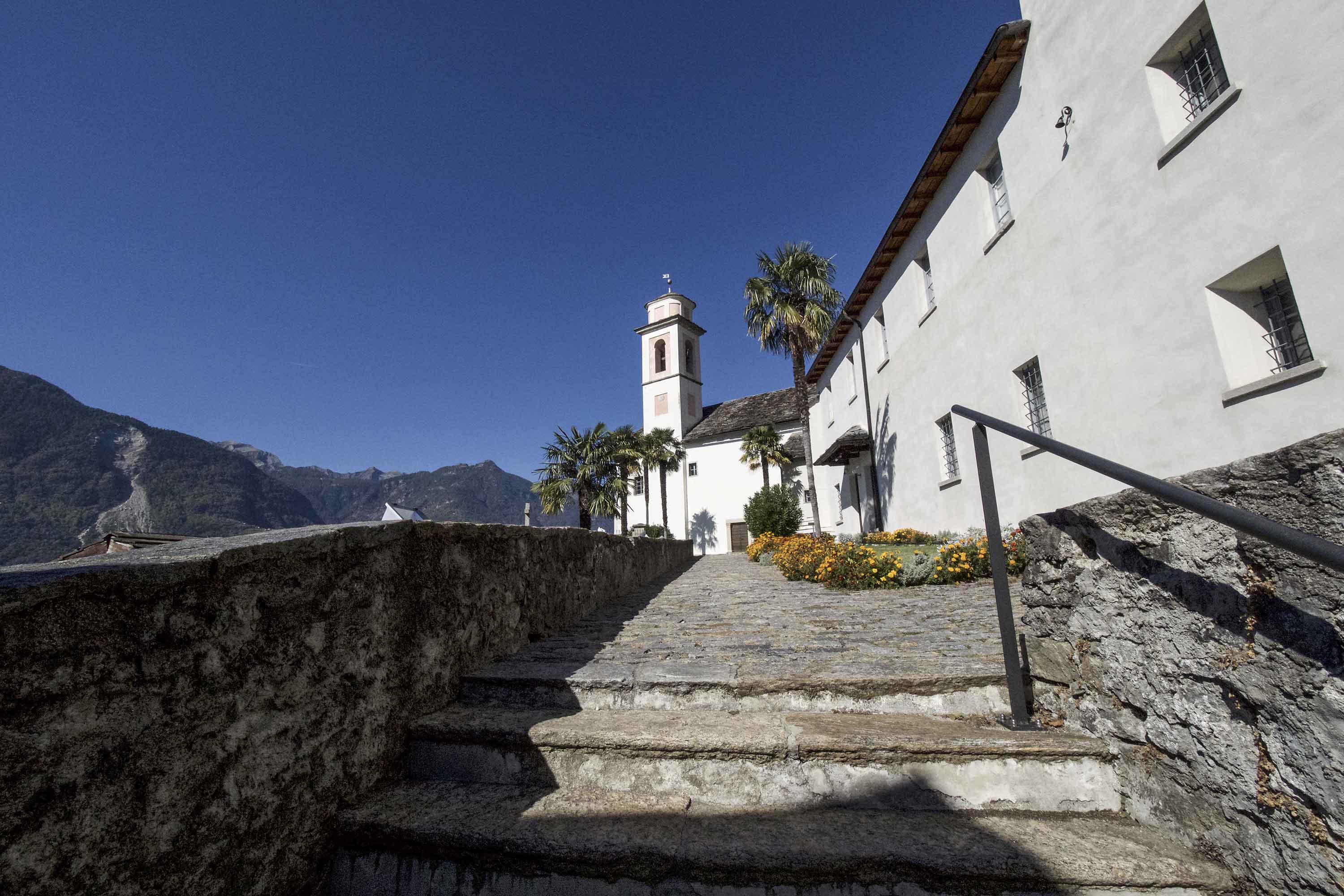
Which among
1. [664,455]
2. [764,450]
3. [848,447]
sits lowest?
[848,447]

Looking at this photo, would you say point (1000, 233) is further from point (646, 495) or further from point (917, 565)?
point (646, 495)

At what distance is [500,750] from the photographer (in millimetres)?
2406

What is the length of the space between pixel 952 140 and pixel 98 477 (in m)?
158

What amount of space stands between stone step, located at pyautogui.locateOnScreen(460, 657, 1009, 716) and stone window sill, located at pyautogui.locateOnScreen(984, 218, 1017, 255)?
891 centimetres

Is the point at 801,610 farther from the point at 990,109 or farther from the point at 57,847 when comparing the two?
the point at 990,109

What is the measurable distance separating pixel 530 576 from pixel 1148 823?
349 centimetres

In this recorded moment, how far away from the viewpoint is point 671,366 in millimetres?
41094

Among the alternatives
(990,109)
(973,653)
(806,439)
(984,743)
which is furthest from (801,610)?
(806,439)

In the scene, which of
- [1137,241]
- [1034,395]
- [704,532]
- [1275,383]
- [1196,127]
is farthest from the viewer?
[704,532]

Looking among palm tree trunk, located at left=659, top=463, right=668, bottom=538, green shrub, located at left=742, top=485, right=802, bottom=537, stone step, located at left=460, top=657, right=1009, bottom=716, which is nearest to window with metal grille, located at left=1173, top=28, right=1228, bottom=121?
stone step, located at left=460, top=657, right=1009, bottom=716

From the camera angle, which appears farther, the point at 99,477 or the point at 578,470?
the point at 99,477

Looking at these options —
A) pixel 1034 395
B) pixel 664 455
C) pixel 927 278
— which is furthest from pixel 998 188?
pixel 664 455

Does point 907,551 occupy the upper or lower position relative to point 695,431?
lower

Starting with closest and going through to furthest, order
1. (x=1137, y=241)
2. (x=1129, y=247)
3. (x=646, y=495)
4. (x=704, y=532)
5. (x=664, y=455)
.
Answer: (x=1137, y=241) < (x=1129, y=247) < (x=664, y=455) < (x=704, y=532) < (x=646, y=495)
